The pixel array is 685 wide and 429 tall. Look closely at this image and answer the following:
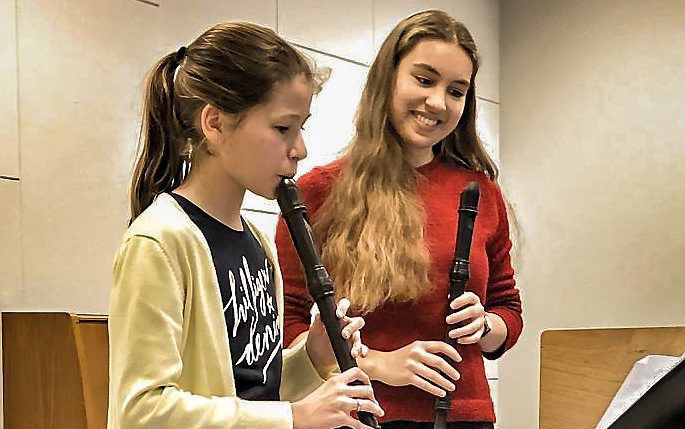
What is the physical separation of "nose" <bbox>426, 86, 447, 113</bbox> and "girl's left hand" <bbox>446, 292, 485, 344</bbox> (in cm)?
29

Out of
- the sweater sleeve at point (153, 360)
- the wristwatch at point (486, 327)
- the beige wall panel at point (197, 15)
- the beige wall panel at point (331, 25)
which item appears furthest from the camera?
the beige wall panel at point (331, 25)

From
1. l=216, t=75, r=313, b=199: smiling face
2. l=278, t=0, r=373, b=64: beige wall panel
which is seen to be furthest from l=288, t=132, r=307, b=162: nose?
l=278, t=0, r=373, b=64: beige wall panel

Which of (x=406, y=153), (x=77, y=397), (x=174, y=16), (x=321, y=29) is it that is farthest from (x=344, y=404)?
(x=321, y=29)

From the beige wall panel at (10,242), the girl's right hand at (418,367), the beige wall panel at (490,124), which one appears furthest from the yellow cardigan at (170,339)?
the beige wall panel at (490,124)

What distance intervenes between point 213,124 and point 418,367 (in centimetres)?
44

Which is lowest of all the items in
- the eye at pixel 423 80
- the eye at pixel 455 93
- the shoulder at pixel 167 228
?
the shoulder at pixel 167 228

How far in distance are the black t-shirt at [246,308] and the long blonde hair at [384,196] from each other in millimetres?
255

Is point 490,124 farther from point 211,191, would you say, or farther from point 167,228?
point 167,228

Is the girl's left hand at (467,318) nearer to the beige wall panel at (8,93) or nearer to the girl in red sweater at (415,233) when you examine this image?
the girl in red sweater at (415,233)

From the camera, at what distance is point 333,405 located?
914mm

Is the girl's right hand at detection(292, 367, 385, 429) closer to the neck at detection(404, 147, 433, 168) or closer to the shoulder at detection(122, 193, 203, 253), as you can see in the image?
the shoulder at detection(122, 193, 203, 253)

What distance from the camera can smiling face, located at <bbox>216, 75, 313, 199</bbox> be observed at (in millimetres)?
1008

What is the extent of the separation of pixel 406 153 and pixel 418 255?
0.65 ft

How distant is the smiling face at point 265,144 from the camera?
1.01 m
